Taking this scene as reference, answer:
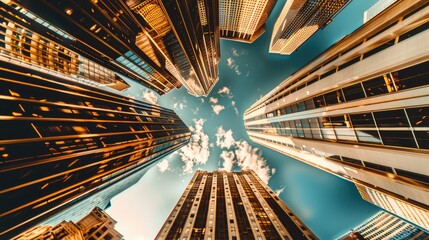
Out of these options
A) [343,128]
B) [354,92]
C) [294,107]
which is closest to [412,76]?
[354,92]

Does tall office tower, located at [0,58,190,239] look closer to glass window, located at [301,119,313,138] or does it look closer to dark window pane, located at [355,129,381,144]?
glass window, located at [301,119,313,138]

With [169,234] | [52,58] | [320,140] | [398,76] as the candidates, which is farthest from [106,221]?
[398,76]

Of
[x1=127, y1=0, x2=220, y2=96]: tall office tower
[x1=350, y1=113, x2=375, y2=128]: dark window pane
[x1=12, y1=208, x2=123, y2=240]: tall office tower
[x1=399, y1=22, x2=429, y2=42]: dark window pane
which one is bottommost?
[x1=12, y1=208, x2=123, y2=240]: tall office tower

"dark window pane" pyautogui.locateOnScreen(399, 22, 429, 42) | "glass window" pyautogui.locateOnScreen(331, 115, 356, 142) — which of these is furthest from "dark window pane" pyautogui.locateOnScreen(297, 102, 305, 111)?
"dark window pane" pyautogui.locateOnScreen(399, 22, 429, 42)

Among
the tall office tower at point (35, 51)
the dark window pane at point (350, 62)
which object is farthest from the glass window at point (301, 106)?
the tall office tower at point (35, 51)

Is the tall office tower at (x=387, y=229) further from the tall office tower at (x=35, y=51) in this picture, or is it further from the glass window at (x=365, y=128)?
the tall office tower at (x=35, y=51)

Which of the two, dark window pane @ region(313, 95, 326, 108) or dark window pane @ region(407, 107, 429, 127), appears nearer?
dark window pane @ region(407, 107, 429, 127)

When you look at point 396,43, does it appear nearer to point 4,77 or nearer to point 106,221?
point 4,77

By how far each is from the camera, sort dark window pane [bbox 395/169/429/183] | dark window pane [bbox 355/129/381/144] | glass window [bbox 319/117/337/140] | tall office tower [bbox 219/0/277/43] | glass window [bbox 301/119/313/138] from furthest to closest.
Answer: tall office tower [bbox 219/0/277/43]
glass window [bbox 301/119/313/138]
glass window [bbox 319/117/337/140]
dark window pane [bbox 355/129/381/144]
dark window pane [bbox 395/169/429/183]
